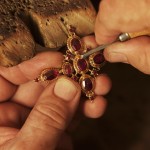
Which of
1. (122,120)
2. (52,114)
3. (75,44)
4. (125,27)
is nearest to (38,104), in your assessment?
(52,114)

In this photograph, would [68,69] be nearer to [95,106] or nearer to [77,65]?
[77,65]

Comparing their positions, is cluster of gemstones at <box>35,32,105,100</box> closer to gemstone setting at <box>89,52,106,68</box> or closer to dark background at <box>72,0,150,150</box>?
gemstone setting at <box>89,52,106,68</box>

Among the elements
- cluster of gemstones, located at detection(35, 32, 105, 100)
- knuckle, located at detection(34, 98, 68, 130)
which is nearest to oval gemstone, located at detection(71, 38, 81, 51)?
cluster of gemstones, located at detection(35, 32, 105, 100)

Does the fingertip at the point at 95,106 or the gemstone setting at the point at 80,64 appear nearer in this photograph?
the gemstone setting at the point at 80,64

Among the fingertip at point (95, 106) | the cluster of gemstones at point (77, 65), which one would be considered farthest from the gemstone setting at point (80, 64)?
the fingertip at point (95, 106)

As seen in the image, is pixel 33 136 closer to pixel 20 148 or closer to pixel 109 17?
pixel 20 148

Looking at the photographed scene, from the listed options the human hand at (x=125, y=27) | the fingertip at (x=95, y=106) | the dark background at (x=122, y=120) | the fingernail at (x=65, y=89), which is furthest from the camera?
the dark background at (x=122, y=120)

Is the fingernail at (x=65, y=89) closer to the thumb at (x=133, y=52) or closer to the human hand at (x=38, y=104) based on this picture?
the human hand at (x=38, y=104)
